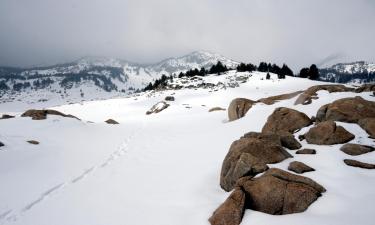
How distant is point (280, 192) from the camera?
944 cm

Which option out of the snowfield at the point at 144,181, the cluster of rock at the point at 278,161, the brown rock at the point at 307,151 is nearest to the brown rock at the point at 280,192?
the cluster of rock at the point at 278,161

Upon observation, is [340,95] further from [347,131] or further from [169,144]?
[169,144]

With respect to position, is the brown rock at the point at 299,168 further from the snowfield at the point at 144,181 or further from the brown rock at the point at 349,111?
the brown rock at the point at 349,111

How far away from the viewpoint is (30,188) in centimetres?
1365

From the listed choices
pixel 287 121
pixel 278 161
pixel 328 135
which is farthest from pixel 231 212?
pixel 287 121

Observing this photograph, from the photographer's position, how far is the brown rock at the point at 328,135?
13758mm

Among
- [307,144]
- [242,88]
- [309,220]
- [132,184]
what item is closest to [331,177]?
[309,220]

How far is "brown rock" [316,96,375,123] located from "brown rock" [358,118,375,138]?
0.83 m

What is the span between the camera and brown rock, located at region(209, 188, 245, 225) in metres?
9.05

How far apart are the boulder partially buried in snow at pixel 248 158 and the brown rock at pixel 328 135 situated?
2434 mm

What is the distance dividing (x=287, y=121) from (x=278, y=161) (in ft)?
23.2

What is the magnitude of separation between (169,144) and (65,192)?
1311cm

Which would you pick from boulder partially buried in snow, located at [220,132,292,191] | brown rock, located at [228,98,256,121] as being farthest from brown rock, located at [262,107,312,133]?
brown rock, located at [228,98,256,121]

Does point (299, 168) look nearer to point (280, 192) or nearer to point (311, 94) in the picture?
point (280, 192)
